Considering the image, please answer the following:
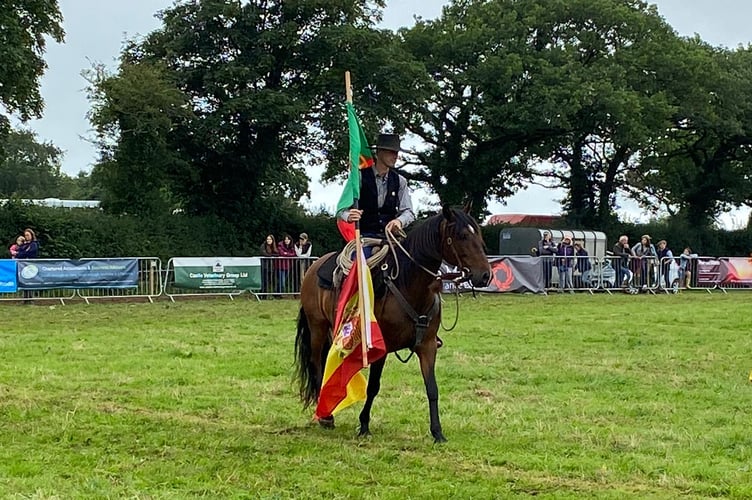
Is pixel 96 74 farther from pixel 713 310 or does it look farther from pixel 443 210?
pixel 443 210

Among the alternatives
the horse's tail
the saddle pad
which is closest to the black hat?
the saddle pad

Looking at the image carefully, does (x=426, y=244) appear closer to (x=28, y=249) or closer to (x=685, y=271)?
(x=28, y=249)

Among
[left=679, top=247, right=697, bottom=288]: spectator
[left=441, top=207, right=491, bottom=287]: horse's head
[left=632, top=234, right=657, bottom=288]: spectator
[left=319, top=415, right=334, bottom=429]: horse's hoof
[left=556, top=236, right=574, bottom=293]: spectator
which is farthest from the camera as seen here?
[left=679, top=247, right=697, bottom=288]: spectator

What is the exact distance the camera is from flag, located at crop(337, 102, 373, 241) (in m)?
7.80

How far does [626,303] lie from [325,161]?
15.8m

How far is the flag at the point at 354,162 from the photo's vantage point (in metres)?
Answer: 7.80

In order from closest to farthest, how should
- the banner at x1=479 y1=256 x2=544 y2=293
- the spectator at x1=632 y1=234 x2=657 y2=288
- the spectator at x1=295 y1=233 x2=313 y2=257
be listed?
1. the spectator at x1=295 y1=233 x2=313 y2=257
2. the banner at x1=479 y1=256 x2=544 y2=293
3. the spectator at x1=632 y1=234 x2=657 y2=288

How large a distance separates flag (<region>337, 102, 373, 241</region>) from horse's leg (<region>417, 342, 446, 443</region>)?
4.31ft

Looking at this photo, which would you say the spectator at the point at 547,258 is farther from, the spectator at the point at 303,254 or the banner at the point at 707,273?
the spectator at the point at 303,254

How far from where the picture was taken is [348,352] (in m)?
7.72

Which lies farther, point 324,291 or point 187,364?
point 187,364

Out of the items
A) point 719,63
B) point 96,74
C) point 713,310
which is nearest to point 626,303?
point 713,310

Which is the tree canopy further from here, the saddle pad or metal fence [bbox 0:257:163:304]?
the saddle pad

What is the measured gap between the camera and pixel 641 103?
38.2 m
